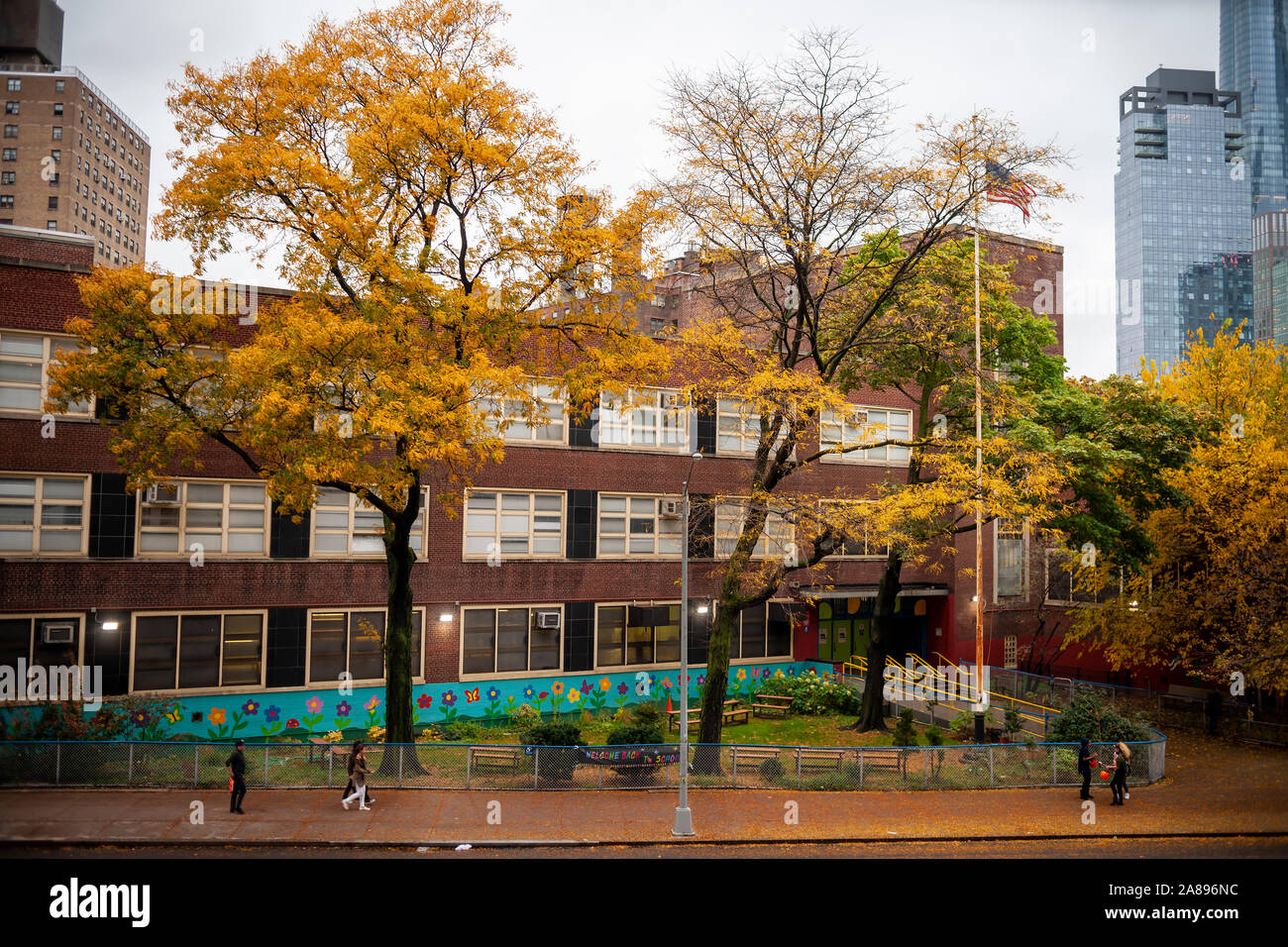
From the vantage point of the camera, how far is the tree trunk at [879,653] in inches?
1199

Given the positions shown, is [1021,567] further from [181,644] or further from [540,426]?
[181,644]

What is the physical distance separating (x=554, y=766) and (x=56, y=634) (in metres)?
14.3

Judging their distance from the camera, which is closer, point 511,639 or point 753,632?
point 511,639

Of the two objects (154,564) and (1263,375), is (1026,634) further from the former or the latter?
(154,564)

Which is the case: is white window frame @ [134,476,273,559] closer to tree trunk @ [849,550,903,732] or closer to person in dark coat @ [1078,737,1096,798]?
tree trunk @ [849,550,903,732]

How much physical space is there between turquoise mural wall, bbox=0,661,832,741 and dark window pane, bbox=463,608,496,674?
581mm

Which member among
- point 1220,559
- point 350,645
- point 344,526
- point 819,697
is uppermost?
point 344,526

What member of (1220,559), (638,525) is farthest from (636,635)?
(1220,559)

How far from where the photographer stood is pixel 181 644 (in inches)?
1045

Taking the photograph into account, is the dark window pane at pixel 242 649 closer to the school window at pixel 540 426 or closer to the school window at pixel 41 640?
the school window at pixel 41 640

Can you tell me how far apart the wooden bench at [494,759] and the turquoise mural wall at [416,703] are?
759 cm

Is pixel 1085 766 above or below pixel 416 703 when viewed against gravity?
above

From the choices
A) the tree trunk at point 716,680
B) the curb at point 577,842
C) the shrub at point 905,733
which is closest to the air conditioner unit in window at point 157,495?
the curb at point 577,842

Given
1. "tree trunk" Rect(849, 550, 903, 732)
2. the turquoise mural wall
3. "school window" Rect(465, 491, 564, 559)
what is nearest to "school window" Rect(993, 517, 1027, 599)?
the turquoise mural wall
